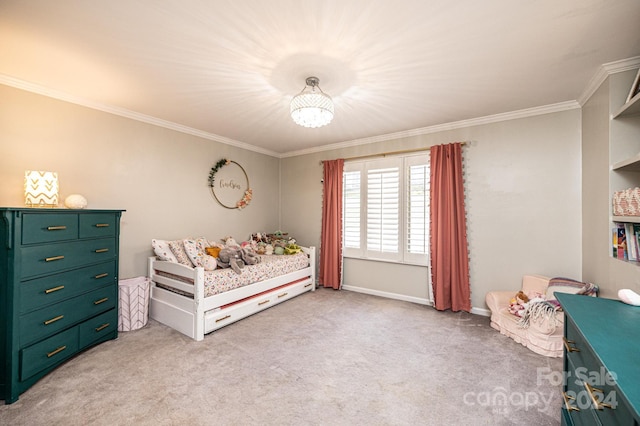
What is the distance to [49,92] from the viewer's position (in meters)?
2.65

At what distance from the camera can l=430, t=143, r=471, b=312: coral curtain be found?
3424 millimetres

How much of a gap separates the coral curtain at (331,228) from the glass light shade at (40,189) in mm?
3282

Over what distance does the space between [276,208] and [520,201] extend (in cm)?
382

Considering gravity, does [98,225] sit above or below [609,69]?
below

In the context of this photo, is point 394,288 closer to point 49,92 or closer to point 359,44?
point 359,44

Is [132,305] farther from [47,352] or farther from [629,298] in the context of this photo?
[629,298]

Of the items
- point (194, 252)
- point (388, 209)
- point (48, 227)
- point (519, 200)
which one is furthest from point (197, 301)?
point (519, 200)

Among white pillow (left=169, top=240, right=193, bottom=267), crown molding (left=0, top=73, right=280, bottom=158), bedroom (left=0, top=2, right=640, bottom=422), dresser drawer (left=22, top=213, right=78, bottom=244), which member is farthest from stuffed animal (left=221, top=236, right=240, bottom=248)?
dresser drawer (left=22, top=213, right=78, bottom=244)

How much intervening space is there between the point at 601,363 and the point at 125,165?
13.6 feet

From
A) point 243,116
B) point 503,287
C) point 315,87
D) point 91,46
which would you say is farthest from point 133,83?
point 503,287

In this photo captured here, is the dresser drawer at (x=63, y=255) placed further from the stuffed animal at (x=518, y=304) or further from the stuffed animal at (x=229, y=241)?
the stuffed animal at (x=518, y=304)

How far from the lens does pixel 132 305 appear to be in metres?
2.92

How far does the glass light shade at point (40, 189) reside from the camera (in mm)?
2340

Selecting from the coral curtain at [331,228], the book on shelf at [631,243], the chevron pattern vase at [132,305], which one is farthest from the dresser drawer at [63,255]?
the book on shelf at [631,243]
